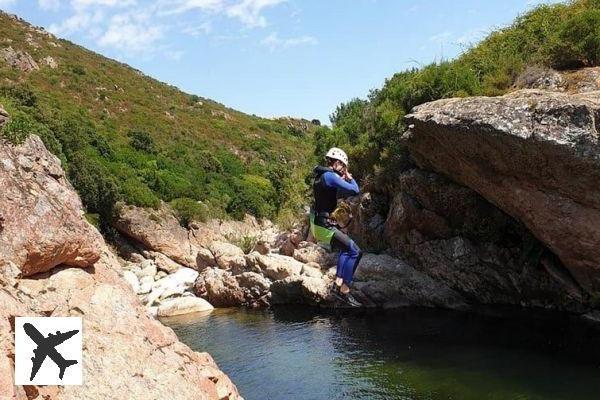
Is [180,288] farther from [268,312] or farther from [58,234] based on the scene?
[58,234]

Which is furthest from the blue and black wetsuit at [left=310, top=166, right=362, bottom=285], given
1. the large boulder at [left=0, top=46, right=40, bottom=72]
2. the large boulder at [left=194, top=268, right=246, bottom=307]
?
the large boulder at [left=0, top=46, right=40, bottom=72]

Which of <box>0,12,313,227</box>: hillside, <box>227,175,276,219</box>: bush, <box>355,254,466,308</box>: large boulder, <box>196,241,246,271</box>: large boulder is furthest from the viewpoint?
<box>227,175,276,219</box>: bush

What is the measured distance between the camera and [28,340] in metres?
8.95

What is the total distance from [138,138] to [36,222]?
53296mm

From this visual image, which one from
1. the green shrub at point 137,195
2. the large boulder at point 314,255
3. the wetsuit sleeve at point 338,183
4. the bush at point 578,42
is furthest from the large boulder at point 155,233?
the wetsuit sleeve at point 338,183

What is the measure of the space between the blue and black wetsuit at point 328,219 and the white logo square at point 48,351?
4.89 m

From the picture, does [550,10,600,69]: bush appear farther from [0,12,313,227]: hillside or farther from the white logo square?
[0,12,313,227]: hillside

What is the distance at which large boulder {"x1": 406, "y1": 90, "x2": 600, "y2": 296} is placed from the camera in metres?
18.0

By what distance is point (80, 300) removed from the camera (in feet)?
35.9

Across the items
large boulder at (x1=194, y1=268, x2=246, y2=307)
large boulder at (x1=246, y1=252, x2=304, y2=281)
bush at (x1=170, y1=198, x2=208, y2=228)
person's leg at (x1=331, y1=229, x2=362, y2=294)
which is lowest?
large boulder at (x1=194, y1=268, x2=246, y2=307)

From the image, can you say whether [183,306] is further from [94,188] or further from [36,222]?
[36,222]

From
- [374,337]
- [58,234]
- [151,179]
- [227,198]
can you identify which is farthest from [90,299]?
[227,198]

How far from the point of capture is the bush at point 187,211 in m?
51.2

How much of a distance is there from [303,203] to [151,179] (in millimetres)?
16741
